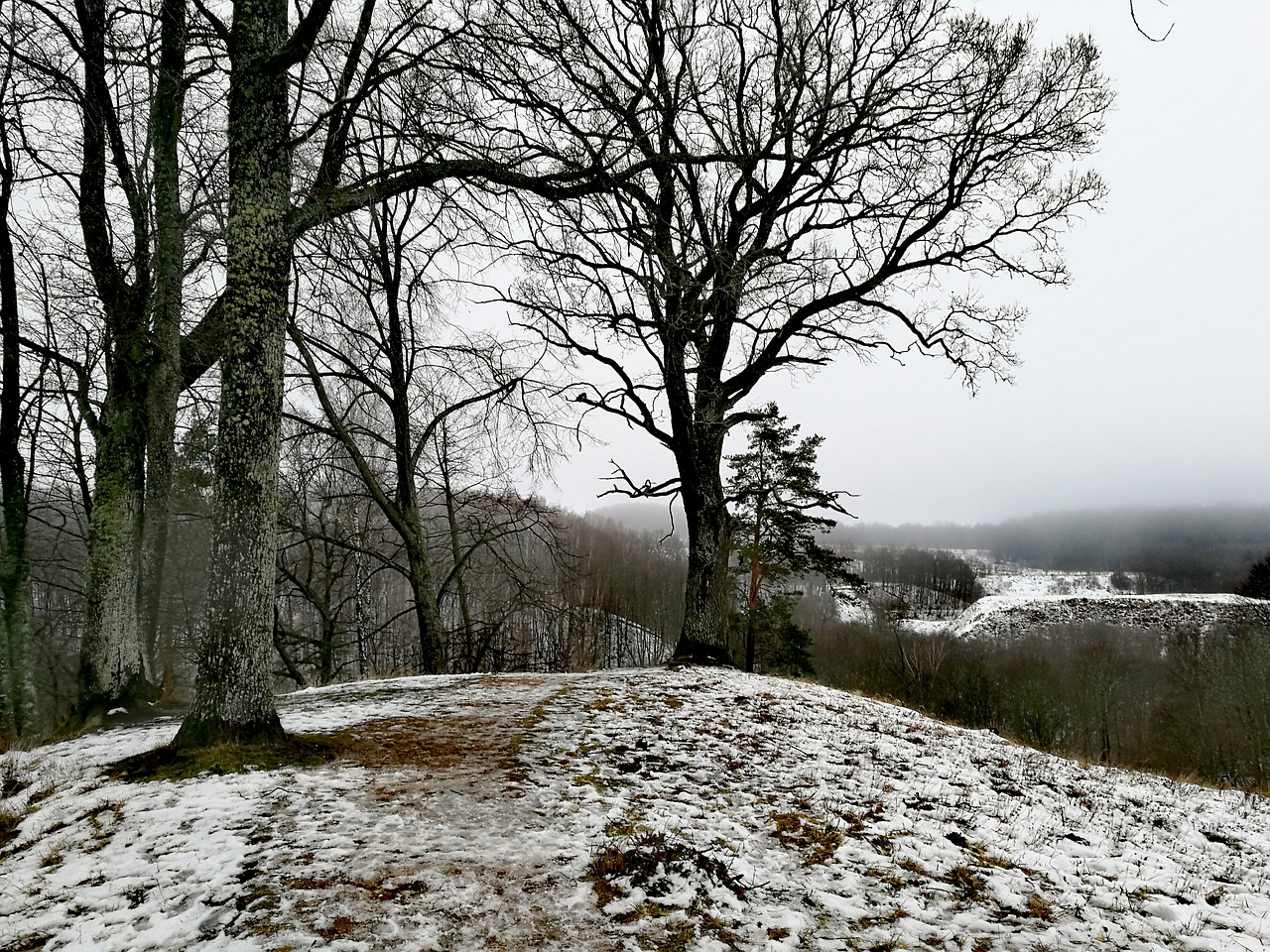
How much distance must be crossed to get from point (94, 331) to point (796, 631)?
2414cm

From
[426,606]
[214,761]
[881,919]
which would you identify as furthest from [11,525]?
[881,919]

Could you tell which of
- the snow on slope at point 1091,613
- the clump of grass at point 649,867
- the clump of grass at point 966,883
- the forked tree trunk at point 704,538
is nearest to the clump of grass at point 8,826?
the clump of grass at point 649,867

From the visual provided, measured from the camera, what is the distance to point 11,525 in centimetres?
856

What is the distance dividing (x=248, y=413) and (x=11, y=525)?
286 inches

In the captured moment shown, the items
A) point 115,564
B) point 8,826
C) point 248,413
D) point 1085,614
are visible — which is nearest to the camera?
point 8,826

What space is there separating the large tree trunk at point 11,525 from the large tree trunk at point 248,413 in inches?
260

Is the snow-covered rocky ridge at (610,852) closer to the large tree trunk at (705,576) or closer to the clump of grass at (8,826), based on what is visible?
the clump of grass at (8,826)

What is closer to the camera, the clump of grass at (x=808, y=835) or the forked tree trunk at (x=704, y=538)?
the clump of grass at (x=808, y=835)

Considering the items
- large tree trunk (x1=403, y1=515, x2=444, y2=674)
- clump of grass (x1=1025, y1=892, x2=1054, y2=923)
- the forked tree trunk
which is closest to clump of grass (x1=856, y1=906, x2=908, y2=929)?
clump of grass (x1=1025, y1=892, x2=1054, y2=923)

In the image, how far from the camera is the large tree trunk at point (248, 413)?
4.51 meters

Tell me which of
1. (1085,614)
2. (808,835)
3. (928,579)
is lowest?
(1085,614)

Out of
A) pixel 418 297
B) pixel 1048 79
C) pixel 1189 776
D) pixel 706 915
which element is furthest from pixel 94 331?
pixel 1189 776

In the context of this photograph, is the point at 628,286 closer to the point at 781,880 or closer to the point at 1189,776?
the point at 781,880

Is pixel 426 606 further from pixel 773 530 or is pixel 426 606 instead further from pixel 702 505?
pixel 773 530
